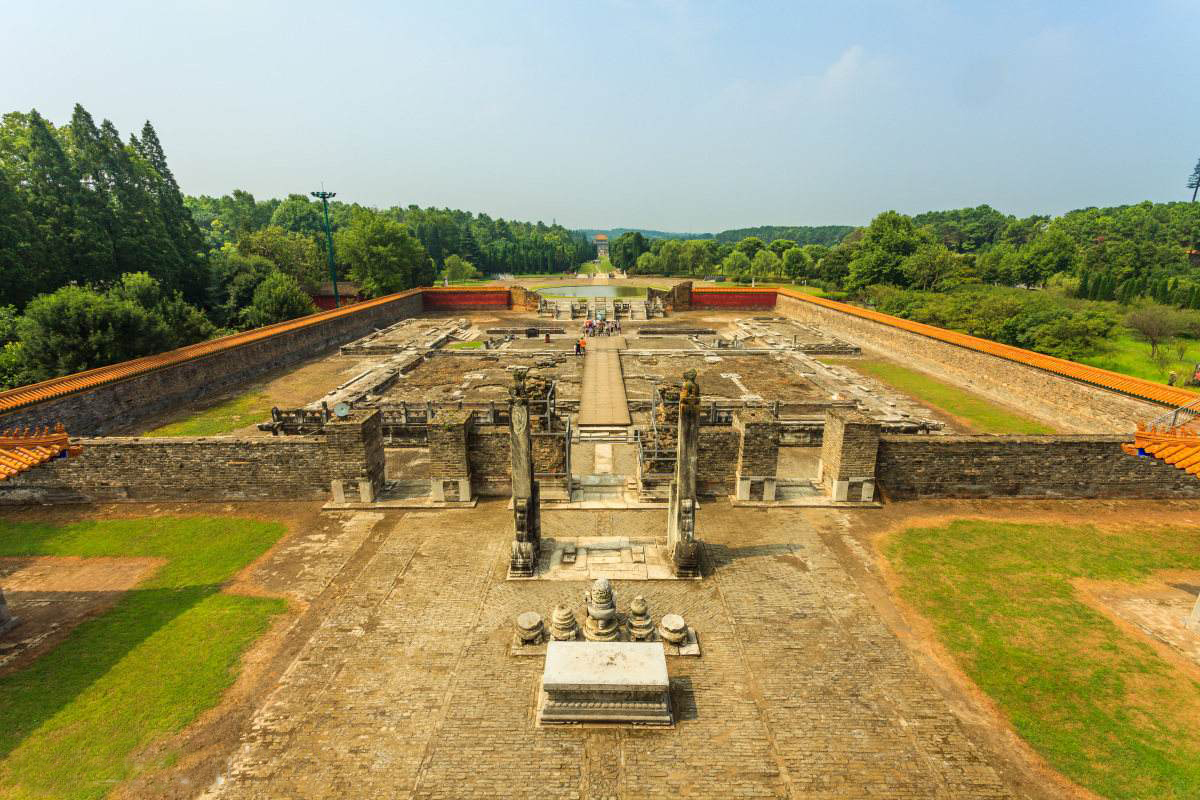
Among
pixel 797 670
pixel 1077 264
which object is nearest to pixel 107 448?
pixel 797 670

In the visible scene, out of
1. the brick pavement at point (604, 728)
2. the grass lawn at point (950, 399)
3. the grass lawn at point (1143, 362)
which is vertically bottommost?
the brick pavement at point (604, 728)

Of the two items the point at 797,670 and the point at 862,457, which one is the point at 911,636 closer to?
the point at 797,670

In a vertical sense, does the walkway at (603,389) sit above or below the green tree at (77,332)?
below

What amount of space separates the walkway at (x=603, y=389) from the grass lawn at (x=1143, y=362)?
2475 centimetres

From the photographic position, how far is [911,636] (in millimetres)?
9477

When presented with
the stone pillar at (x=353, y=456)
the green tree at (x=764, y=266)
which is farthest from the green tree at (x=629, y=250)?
the stone pillar at (x=353, y=456)

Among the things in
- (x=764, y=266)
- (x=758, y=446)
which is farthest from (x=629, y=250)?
(x=758, y=446)

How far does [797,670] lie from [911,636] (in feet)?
8.40

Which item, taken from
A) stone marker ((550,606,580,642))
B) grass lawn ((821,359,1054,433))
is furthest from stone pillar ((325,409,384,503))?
grass lawn ((821,359,1054,433))

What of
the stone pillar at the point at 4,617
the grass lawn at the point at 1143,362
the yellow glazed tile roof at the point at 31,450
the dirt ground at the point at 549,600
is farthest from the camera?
the grass lawn at the point at 1143,362

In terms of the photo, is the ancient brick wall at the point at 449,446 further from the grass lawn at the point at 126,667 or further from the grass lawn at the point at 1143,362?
the grass lawn at the point at 1143,362

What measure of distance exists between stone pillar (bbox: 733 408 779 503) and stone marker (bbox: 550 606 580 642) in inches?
270

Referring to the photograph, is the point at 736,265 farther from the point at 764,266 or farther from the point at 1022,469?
the point at 1022,469

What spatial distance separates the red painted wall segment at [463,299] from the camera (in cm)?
5356
